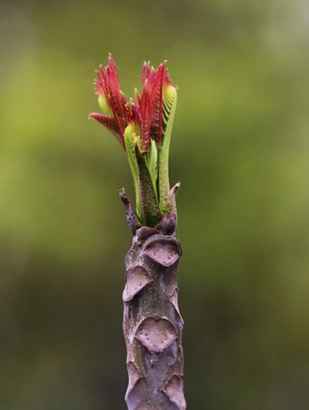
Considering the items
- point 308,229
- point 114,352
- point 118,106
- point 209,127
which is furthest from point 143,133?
point 114,352

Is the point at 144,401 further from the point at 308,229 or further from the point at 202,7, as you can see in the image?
the point at 202,7

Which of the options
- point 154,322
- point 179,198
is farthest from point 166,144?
point 179,198

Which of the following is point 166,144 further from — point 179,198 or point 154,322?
point 179,198

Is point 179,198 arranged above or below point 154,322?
above

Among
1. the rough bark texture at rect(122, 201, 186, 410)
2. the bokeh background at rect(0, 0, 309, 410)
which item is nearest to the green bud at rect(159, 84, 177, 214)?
the rough bark texture at rect(122, 201, 186, 410)

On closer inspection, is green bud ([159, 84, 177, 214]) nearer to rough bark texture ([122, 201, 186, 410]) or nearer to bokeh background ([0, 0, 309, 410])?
rough bark texture ([122, 201, 186, 410])

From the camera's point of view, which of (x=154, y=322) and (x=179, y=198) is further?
(x=179, y=198)
